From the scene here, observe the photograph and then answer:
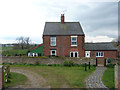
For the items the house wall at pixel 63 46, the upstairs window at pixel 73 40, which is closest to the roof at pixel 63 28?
the upstairs window at pixel 73 40

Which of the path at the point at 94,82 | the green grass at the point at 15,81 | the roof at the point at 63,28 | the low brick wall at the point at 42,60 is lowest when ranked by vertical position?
the path at the point at 94,82

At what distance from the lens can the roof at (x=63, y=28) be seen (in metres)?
22.9

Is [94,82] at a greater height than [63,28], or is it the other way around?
[63,28]

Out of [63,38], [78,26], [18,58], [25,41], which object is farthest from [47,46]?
[25,41]

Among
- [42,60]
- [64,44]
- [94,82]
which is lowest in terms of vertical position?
[94,82]

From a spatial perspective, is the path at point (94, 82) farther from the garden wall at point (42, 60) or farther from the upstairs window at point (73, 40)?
the upstairs window at point (73, 40)

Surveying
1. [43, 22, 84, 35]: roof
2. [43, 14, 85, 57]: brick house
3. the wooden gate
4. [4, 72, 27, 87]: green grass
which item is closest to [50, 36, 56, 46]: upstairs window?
[43, 14, 85, 57]: brick house

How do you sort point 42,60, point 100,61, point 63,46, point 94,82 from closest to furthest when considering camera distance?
point 94,82 < point 42,60 < point 100,61 < point 63,46

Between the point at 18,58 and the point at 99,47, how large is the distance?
57.0 feet

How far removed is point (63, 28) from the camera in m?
24.2

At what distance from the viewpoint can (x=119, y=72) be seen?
248 inches

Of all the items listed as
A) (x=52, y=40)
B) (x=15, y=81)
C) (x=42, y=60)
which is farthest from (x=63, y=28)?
(x=15, y=81)

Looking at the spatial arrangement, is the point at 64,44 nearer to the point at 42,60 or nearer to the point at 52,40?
the point at 52,40

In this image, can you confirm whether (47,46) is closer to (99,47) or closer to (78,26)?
(78,26)
